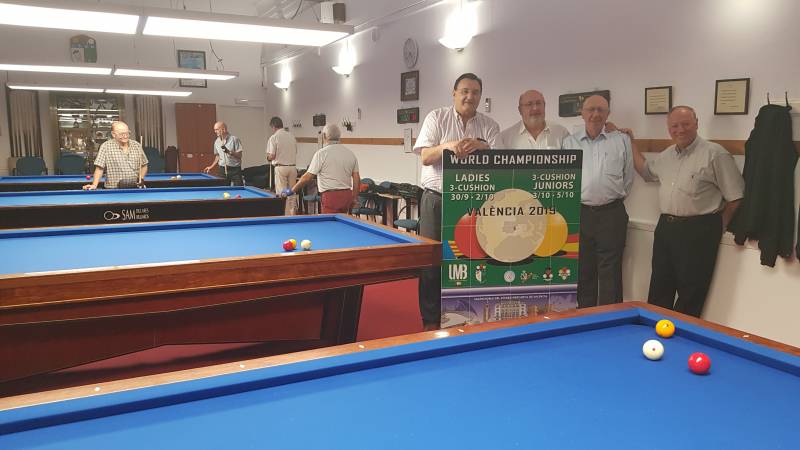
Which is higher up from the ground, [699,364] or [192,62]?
[192,62]

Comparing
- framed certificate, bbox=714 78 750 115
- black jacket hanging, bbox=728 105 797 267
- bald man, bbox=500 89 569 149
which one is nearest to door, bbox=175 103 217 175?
bald man, bbox=500 89 569 149

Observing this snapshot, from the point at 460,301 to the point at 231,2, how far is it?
10162mm

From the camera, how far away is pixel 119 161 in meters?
6.29

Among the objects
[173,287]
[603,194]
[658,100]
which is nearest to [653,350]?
[173,287]

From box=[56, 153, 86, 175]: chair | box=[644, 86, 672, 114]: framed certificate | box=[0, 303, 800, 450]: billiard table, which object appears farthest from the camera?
box=[56, 153, 86, 175]: chair

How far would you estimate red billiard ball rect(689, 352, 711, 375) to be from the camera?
1365mm

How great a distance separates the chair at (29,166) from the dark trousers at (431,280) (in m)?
9.72

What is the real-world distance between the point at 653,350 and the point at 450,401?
60 centimetres

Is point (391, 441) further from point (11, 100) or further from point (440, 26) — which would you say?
point (11, 100)

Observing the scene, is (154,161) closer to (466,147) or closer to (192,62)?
(192,62)

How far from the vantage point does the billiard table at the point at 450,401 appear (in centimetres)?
106

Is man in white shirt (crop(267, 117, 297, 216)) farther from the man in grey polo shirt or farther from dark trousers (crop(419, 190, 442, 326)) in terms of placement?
the man in grey polo shirt

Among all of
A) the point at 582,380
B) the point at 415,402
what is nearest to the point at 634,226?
the point at 582,380

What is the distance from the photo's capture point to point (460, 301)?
8.32 ft
